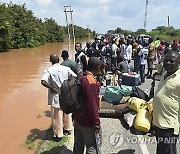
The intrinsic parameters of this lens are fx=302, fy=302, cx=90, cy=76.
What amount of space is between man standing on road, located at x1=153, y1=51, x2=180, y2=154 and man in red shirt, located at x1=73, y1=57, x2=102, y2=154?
0.74m

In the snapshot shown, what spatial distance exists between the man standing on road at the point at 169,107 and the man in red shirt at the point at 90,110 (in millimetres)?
741

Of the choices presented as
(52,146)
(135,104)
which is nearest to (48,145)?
(52,146)

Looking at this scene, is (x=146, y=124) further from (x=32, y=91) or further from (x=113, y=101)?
(x=32, y=91)

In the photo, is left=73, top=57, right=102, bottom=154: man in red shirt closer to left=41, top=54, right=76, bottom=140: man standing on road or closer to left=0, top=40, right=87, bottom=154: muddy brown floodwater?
left=41, top=54, right=76, bottom=140: man standing on road

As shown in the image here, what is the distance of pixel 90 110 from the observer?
376 centimetres

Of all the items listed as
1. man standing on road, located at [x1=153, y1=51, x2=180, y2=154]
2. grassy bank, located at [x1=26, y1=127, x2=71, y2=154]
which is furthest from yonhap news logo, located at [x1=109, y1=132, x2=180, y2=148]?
man standing on road, located at [x1=153, y1=51, x2=180, y2=154]

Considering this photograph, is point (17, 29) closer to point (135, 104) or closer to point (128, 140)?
point (135, 104)

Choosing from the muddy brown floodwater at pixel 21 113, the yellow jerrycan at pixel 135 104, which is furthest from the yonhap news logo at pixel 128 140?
the muddy brown floodwater at pixel 21 113

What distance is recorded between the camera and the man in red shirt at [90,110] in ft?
12.3

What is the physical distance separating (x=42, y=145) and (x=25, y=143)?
990 millimetres

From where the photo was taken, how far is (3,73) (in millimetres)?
18688

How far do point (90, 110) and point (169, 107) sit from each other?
954mm

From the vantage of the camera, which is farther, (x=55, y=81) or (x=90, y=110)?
(x=55, y=81)

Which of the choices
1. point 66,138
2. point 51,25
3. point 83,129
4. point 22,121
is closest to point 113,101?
point 66,138
